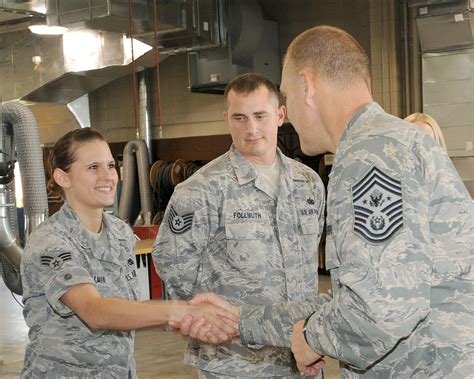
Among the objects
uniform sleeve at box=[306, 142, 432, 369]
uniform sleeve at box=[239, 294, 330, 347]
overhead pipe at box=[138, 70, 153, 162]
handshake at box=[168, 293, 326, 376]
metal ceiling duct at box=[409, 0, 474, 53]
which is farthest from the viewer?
overhead pipe at box=[138, 70, 153, 162]

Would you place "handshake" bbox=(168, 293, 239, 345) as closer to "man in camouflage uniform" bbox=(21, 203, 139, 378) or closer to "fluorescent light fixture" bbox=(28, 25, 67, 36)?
"man in camouflage uniform" bbox=(21, 203, 139, 378)

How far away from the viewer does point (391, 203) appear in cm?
179

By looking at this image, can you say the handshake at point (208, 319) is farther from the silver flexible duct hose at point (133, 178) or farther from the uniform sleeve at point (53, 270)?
the silver flexible duct hose at point (133, 178)

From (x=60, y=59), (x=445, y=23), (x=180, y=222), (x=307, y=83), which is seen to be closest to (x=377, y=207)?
(x=307, y=83)

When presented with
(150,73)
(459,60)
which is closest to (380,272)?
(459,60)

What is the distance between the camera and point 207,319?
2910 millimetres

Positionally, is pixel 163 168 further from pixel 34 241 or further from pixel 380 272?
pixel 380 272

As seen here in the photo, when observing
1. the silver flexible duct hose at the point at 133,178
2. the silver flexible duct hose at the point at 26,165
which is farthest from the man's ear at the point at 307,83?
the silver flexible duct hose at the point at 133,178

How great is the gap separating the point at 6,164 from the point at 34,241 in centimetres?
513

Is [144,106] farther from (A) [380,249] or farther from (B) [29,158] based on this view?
(A) [380,249]

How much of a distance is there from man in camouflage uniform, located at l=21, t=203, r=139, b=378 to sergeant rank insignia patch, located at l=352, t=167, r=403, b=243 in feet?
4.08

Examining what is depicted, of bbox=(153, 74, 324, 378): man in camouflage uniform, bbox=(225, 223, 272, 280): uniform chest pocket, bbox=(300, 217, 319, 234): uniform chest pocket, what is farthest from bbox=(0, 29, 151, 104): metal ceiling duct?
bbox=(225, 223, 272, 280): uniform chest pocket

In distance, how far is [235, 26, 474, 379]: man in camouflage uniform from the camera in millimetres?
1788

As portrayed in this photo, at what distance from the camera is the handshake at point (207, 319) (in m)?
2.87
